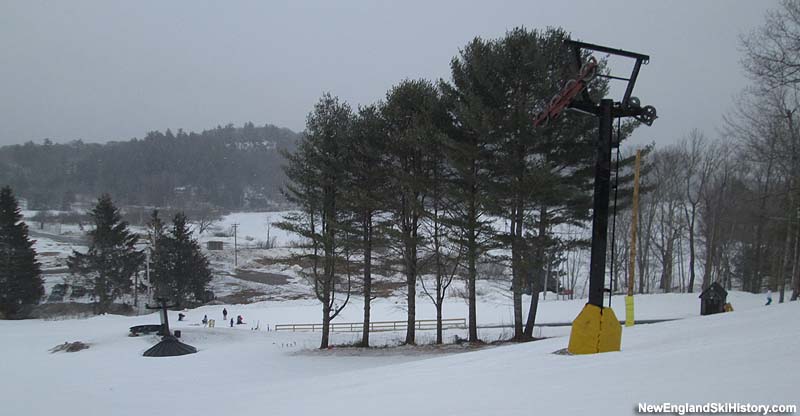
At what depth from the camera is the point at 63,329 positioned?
2964 centimetres

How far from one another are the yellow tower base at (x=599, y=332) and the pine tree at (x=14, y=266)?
45.7 metres

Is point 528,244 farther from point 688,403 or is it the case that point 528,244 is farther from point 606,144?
point 688,403

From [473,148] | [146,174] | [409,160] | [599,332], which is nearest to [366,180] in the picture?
[409,160]

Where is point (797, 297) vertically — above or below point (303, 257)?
below

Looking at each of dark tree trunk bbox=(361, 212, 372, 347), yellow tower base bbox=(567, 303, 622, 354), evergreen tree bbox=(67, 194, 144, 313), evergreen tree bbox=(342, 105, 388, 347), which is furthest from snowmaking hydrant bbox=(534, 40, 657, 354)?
evergreen tree bbox=(67, 194, 144, 313)

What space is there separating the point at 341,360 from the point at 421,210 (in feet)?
22.5

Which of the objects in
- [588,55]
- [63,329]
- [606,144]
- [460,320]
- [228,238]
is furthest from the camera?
[228,238]

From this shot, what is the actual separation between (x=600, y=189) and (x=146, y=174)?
182 m

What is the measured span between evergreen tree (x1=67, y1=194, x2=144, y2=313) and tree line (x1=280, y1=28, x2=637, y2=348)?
30.9 m

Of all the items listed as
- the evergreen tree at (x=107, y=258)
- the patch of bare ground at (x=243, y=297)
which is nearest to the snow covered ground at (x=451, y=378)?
the evergreen tree at (x=107, y=258)

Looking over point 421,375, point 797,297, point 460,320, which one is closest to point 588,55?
point 421,375

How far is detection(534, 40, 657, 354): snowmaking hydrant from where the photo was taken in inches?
310

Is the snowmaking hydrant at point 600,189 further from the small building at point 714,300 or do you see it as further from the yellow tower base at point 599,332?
the small building at point 714,300

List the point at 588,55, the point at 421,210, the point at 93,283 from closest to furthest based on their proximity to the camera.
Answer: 1. the point at 588,55
2. the point at 421,210
3. the point at 93,283
